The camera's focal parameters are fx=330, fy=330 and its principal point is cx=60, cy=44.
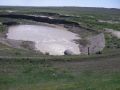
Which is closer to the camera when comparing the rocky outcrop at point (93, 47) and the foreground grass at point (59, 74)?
the foreground grass at point (59, 74)

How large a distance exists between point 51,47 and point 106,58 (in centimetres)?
1739

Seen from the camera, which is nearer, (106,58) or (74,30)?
(106,58)

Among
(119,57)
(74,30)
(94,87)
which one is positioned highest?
(94,87)

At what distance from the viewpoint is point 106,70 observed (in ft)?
77.6

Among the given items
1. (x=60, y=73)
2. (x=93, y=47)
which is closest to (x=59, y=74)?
(x=60, y=73)

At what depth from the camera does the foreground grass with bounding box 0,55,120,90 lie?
54.9ft

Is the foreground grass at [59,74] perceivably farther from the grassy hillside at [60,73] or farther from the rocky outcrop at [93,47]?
the rocky outcrop at [93,47]

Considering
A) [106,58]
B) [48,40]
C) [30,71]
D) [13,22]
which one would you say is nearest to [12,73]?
[30,71]

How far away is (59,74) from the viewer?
71.5 ft

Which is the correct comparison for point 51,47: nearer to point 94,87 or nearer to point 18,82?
point 18,82

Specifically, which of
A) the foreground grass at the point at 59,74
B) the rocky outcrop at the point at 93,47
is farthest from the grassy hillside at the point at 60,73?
the rocky outcrop at the point at 93,47

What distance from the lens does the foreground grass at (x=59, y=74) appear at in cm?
1673

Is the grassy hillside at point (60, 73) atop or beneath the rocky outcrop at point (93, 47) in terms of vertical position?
atop

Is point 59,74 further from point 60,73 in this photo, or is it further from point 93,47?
point 93,47
